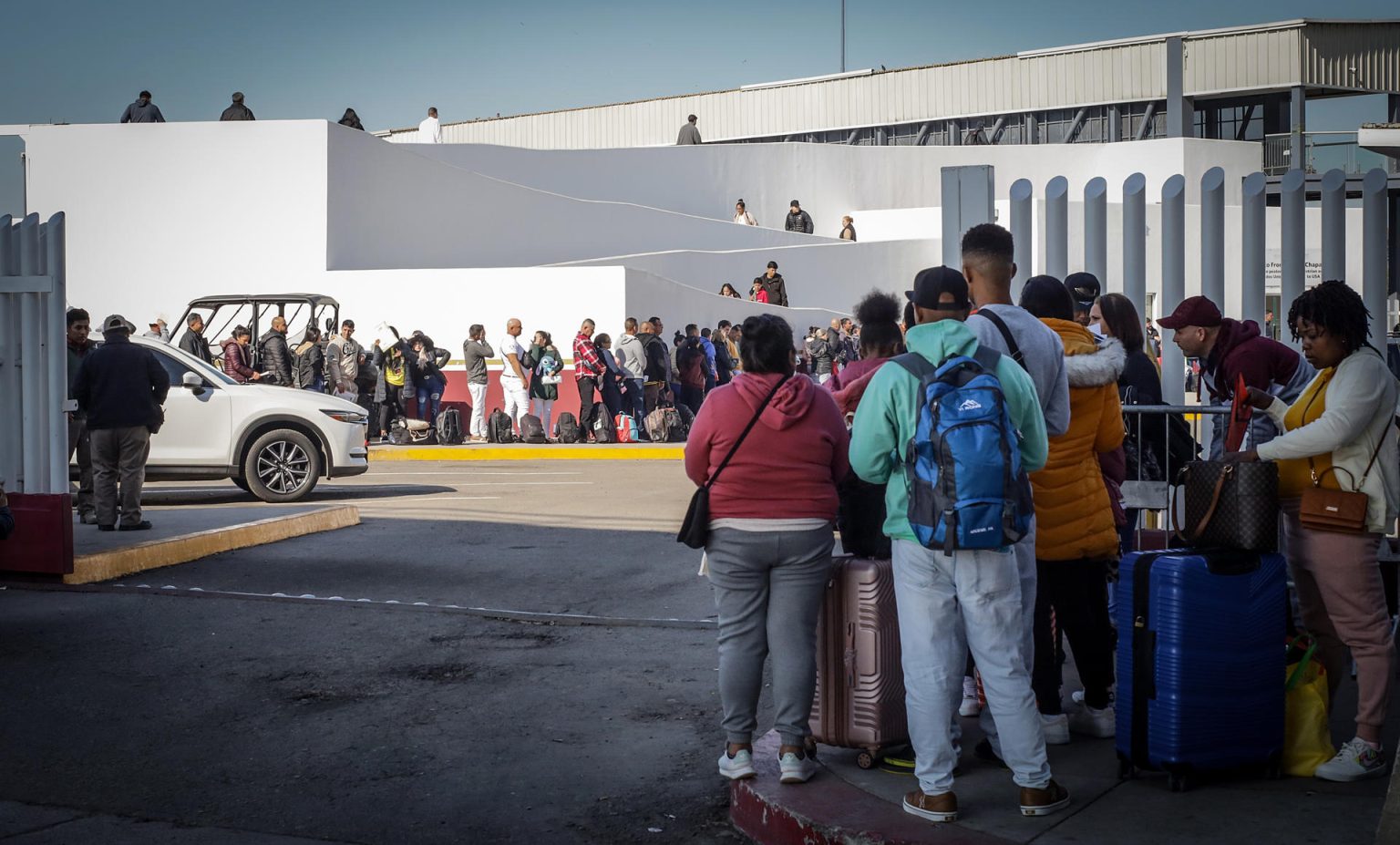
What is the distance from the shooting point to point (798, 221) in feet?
125

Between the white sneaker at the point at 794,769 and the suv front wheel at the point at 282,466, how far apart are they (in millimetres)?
11104

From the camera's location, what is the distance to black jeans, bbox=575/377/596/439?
77.3 feet

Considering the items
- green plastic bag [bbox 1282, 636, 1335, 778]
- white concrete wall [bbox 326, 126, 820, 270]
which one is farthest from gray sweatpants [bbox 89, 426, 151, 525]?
white concrete wall [bbox 326, 126, 820, 270]

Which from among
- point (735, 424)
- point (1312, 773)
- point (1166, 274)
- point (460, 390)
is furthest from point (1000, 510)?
point (460, 390)

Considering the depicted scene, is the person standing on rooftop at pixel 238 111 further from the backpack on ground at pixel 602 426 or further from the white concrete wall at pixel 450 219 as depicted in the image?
the backpack on ground at pixel 602 426

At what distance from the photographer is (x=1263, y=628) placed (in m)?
5.25

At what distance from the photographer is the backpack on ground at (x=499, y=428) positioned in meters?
24.0

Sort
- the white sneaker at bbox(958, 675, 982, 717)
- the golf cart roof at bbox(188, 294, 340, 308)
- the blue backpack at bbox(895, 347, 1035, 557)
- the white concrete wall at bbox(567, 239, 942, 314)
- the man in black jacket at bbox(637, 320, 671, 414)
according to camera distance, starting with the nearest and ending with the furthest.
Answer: the blue backpack at bbox(895, 347, 1035, 557) < the white sneaker at bbox(958, 675, 982, 717) < the golf cart roof at bbox(188, 294, 340, 308) < the man in black jacket at bbox(637, 320, 671, 414) < the white concrete wall at bbox(567, 239, 942, 314)

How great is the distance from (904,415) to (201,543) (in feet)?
26.2

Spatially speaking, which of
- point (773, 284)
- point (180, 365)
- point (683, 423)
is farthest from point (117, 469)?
point (773, 284)

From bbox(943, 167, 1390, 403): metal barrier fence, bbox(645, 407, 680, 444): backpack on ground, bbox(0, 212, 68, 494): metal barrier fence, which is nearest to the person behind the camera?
bbox(943, 167, 1390, 403): metal barrier fence

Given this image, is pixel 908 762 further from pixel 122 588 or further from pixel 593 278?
pixel 593 278

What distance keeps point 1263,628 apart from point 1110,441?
867mm

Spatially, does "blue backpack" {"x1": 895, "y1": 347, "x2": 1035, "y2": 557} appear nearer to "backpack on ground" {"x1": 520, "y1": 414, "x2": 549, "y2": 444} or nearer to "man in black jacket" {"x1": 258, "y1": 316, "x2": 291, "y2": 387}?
"man in black jacket" {"x1": 258, "y1": 316, "x2": 291, "y2": 387}
